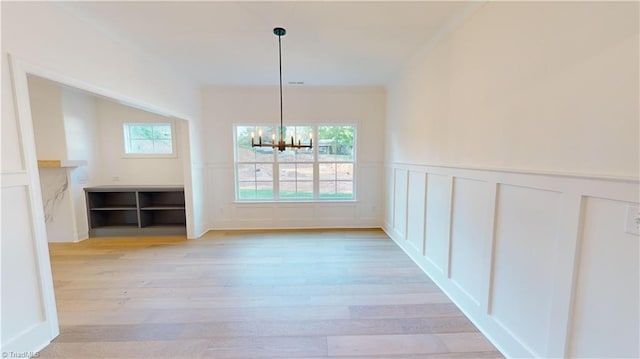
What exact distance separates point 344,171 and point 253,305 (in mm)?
3173

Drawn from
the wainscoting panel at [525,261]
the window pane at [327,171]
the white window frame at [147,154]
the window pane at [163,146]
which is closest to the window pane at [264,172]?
the window pane at [327,171]

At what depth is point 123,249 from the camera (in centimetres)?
390

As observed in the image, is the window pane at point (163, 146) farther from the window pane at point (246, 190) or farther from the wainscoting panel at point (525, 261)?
the wainscoting panel at point (525, 261)

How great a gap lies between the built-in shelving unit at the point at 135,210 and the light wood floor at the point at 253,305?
0.63m

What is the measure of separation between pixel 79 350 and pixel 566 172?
11.1 feet

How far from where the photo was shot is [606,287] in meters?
1.25

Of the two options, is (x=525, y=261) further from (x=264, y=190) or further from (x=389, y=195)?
(x=264, y=190)

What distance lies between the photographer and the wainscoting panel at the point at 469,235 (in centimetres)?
208

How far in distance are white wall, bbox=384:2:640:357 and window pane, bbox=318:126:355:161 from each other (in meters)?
2.39

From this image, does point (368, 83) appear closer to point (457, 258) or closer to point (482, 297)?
point (457, 258)

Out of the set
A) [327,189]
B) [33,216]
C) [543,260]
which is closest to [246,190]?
[327,189]

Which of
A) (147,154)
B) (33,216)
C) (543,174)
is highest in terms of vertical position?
(147,154)

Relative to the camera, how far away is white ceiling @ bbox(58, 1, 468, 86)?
2236 mm

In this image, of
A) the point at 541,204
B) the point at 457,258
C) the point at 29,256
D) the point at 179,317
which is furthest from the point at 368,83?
the point at 29,256
